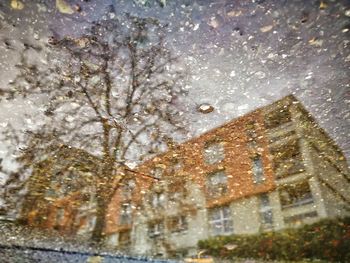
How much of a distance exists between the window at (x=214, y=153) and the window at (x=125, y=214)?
1968 mm

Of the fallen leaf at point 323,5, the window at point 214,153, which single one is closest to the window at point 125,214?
the window at point 214,153

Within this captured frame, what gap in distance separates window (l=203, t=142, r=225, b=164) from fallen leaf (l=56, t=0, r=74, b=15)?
74.5 inches

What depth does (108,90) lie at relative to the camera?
2.31 m

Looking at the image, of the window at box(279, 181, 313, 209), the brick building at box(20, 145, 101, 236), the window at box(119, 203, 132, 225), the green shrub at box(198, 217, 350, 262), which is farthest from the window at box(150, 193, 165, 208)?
the green shrub at box(198, 217, 350, 262)

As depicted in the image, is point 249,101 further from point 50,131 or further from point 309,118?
point 50,131

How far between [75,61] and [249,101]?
66.3 inches

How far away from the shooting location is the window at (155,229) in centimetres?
512

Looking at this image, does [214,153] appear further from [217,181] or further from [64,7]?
[64,7]

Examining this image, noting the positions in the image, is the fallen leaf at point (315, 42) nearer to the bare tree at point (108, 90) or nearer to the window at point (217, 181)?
the bare tree at point (108, 90)

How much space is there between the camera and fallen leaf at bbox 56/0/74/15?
1829 millimetres

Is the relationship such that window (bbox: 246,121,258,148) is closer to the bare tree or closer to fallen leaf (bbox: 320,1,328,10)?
the bare tree

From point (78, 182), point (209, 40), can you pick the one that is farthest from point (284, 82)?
point (78, 182)

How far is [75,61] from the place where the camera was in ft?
6.95

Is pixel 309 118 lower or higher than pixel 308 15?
lower
